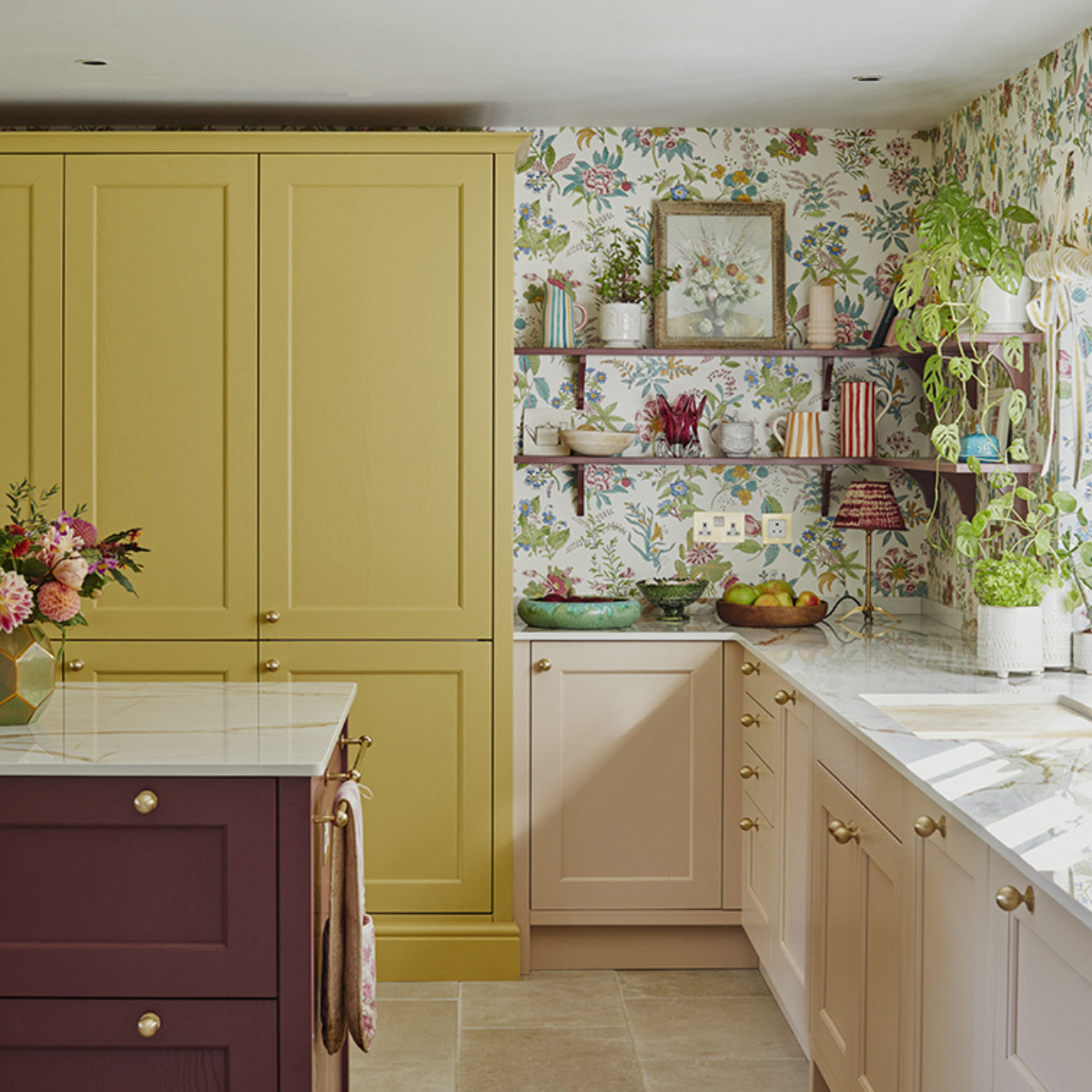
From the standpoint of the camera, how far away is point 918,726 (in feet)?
7.67

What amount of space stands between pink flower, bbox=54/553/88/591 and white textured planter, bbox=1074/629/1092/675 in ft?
7.01

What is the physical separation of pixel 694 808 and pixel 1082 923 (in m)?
2.08

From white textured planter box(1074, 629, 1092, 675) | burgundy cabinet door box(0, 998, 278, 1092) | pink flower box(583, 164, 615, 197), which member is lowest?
burgundy cabinet door box(0, 998, 278, 1092)

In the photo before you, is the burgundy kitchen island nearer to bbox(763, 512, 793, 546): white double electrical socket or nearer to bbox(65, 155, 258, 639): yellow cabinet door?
bbox(65, 155, 258, 639): yellow cabinet door

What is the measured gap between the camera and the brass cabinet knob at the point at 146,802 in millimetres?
1799

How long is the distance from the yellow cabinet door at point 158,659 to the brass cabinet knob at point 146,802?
56.7 inches

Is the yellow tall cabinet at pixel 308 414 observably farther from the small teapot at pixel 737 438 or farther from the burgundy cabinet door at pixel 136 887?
the burgundy cabinet door at pixel 136 887

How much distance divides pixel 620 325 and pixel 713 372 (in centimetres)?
35

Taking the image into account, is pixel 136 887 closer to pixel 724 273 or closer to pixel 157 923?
pixel 157 923

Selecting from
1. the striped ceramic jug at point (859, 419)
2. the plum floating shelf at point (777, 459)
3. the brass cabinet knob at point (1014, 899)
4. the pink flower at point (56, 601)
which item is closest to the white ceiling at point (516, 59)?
the plum floating shelf at point (777, 459)

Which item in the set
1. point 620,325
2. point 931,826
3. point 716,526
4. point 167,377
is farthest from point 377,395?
point 931,826

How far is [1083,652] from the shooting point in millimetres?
2707

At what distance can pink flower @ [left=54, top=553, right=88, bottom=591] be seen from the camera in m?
1.98

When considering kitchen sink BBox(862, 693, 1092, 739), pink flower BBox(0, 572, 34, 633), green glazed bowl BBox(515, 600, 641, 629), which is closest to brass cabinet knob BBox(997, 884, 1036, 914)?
kitchen sink BBox(862, 693, 1092, 739)
